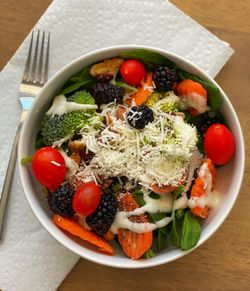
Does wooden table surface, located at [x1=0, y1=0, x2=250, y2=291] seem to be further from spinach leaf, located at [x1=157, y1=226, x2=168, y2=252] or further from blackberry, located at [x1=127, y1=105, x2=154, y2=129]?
blackberry, located at [x1=127, y1=105, x2=154, y2=129]

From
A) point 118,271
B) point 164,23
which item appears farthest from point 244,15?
point 118,271

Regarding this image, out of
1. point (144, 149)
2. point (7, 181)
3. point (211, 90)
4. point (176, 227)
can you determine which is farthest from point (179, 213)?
point (7, 181)

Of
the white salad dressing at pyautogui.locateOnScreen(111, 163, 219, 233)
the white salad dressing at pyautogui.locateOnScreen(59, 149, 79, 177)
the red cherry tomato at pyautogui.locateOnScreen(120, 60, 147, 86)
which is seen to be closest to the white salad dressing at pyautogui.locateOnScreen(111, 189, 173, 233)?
the white salad dressing at pyautogui.locateOnScreen(111, 163, 219, 233)

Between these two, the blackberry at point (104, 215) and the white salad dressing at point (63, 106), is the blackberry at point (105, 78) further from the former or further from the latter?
the blackberry at point (104, 215)

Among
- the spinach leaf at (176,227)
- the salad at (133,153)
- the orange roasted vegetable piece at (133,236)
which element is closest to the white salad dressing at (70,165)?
the salad at (133,153)

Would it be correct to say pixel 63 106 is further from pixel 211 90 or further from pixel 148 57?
pixel 211 90

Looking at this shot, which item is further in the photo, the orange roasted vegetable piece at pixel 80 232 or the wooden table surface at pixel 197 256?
the wooden table surface at pixel 197 256
